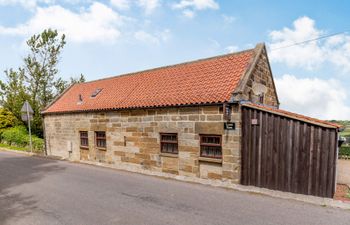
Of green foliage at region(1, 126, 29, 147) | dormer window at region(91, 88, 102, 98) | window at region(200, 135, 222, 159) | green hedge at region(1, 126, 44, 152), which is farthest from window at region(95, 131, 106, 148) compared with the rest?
green foliage at region(1, 126, 29, 147)

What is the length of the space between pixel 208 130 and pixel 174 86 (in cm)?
375

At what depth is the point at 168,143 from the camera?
35.7ft

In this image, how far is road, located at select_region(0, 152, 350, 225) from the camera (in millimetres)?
5609

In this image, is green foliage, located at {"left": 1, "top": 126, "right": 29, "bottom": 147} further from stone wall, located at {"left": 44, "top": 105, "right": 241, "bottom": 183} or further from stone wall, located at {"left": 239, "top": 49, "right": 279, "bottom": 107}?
stone wall, located at {"left": 239, "top": 49, "right": 279, "bottom": 107}

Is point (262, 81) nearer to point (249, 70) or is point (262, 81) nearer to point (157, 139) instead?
point (249, 70)

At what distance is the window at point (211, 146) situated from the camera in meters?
9.30

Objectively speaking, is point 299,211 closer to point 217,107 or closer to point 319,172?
point 319,172

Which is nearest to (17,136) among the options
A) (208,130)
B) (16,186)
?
(16,186)

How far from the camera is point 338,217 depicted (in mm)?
5719

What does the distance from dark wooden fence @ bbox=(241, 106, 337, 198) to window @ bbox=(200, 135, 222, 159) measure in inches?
42.5

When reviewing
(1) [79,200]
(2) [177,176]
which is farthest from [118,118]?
(1) [79,200]

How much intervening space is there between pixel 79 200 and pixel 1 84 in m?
24.8

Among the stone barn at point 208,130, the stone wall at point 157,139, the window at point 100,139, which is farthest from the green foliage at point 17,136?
the window at point 100,139

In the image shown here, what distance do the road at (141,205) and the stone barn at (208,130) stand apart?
1.13 meters
